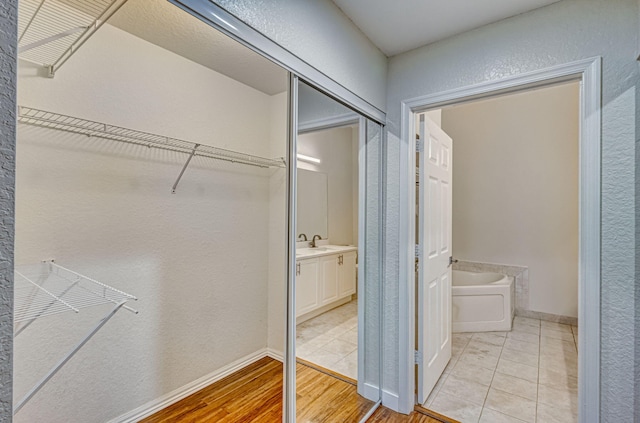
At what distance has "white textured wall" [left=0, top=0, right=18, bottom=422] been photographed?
1.94ft

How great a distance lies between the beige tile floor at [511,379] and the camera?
2.01 metres

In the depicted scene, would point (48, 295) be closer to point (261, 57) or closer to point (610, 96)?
point (261, 57)

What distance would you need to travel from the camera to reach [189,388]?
5.76ft

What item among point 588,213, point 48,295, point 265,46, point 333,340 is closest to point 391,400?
point 333,340

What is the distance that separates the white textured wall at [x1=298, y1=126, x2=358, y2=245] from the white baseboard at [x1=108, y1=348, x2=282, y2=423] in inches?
30.1

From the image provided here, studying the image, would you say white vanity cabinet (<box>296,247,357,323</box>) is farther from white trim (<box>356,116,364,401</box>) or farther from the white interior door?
the white interior door

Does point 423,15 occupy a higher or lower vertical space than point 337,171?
higher

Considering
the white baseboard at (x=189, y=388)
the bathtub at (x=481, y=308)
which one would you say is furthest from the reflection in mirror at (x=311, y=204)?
the bathtub at (x=481, y=308)

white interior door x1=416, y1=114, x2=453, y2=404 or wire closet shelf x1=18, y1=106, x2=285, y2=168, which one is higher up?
wire closet shelf x1=18, y1=106, x2=285, y2=168

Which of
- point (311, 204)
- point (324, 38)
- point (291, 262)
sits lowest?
point (291, 262)

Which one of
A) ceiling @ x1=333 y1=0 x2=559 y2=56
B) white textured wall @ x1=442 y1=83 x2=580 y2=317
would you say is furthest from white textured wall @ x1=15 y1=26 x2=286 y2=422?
white textured wall @ x1=442 y1=83 x2=580 y2=317

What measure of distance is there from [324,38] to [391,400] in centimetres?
223

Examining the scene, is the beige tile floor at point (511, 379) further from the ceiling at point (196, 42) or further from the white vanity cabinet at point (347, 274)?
the ceiling at point (196, 42)

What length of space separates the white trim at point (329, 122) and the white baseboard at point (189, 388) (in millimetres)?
1158
